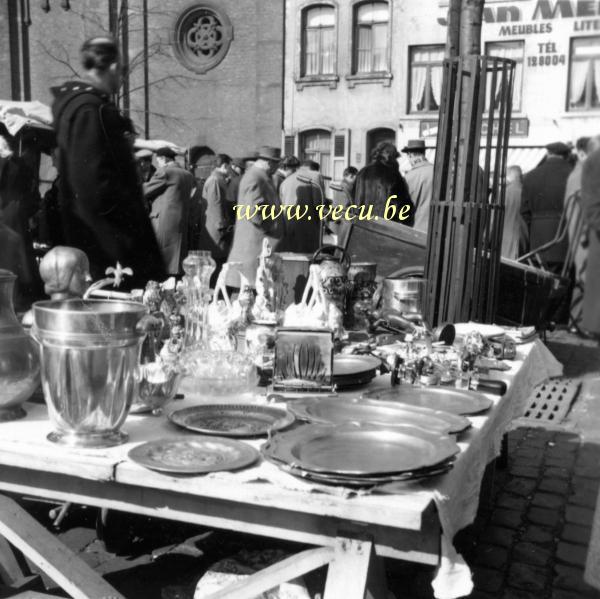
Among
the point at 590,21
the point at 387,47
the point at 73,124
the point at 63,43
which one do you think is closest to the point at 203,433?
the point at 590,21

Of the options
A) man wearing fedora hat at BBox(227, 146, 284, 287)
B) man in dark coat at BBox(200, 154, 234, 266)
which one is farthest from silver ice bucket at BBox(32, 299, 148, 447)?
man in dark coat at BBox(200, 154, 234, 266)

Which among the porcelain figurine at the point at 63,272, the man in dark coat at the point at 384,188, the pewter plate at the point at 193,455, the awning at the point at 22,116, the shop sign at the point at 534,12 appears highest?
the shop sign at the point at 534,12

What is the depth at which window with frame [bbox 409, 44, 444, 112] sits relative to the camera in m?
16.7

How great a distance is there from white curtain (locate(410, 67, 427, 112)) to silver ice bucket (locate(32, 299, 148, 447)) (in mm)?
16392

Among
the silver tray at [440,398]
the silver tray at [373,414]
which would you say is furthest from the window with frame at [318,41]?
the silver tray at [373,414]

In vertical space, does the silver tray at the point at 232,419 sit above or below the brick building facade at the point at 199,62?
below

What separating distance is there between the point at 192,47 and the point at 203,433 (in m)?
19.1

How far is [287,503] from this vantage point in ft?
4.58

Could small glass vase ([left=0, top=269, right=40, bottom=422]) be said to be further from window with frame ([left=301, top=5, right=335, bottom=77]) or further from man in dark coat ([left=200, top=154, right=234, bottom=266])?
window with frame ([left=301, top=5, right=335, bottom=77])

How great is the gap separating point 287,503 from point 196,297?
4.15 feet

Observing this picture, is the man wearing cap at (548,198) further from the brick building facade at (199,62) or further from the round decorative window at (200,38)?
the round decorative window at (200,38)

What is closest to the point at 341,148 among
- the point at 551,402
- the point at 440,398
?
the point at 551,402

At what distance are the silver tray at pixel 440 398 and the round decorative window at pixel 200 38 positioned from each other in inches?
721

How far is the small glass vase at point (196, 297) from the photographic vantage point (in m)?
2.48
